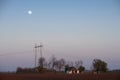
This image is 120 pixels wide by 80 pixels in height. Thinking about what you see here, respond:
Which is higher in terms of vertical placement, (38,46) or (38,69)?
(38,46)

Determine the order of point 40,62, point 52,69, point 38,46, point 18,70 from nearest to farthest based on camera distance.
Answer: point 38,46 < point 40,62 < point 18,70 < point 52,69

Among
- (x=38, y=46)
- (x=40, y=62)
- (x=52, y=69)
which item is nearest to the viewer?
(x=38, y=46)

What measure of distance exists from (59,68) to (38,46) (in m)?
26.2

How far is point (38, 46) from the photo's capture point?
6081 cm

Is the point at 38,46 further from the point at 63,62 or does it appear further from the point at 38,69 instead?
the point at 63,62

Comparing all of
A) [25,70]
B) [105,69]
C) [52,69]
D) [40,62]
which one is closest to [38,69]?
[40,62]

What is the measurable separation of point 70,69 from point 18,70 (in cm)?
1679

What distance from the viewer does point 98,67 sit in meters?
83.8

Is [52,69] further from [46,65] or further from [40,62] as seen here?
[40,62]

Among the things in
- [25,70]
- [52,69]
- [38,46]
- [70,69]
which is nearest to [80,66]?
[70,69]

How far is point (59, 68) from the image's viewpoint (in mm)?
85625

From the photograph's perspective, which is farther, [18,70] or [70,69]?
[70,69]

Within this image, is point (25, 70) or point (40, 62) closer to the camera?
point (40, 62)

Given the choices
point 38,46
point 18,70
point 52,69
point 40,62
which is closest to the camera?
point 38,46
